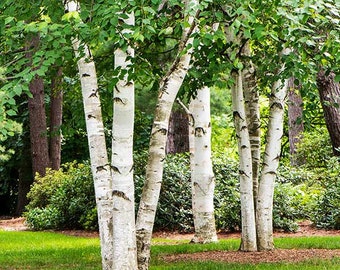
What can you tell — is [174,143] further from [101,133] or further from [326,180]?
[101,133]

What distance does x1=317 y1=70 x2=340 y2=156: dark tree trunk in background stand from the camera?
14.5 metres

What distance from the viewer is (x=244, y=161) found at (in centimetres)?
884

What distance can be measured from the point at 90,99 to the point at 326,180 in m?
9.09

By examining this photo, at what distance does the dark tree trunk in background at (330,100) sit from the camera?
1452 cm

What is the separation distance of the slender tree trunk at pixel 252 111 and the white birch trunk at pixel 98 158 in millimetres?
2804

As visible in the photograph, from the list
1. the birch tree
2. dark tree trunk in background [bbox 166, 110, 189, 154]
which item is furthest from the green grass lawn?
dark tree trunk in background [bbox 166, 110, 189, 154]

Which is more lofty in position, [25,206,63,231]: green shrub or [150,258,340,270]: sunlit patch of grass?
[25,206,63,231]: green shrub

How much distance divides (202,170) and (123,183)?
4.25 metres

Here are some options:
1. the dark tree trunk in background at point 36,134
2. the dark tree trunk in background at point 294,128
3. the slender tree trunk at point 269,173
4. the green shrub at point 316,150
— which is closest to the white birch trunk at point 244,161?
the slender tree trunk at point 269,173

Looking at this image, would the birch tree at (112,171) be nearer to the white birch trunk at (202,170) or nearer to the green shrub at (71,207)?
the white birch trunk at (202,170)

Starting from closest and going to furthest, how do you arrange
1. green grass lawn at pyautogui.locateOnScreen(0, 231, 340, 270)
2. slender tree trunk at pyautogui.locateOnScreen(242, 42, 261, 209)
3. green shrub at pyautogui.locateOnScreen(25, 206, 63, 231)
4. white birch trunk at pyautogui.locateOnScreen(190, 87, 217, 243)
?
1. green grass lawn at pyautogui.locateOnScreen(0, 231, 340, 270)
2. slender tree trunk at pyautogui.locateOnScreen(242, 42, 261, 209)
3. white birch trunk at pyautogui.locateOnScreen(190, 87, 217, 243)
4. green shrub at pyautogui.locateOnScreen(25, 206, 63, 231)

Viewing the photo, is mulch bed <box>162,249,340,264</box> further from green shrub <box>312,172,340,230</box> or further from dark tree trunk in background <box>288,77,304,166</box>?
dark tree trunk in background <box>288,77,304,166</box>

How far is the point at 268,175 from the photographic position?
29.9 feet

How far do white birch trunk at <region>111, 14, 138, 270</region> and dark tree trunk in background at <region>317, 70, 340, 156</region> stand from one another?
27.3 ft
